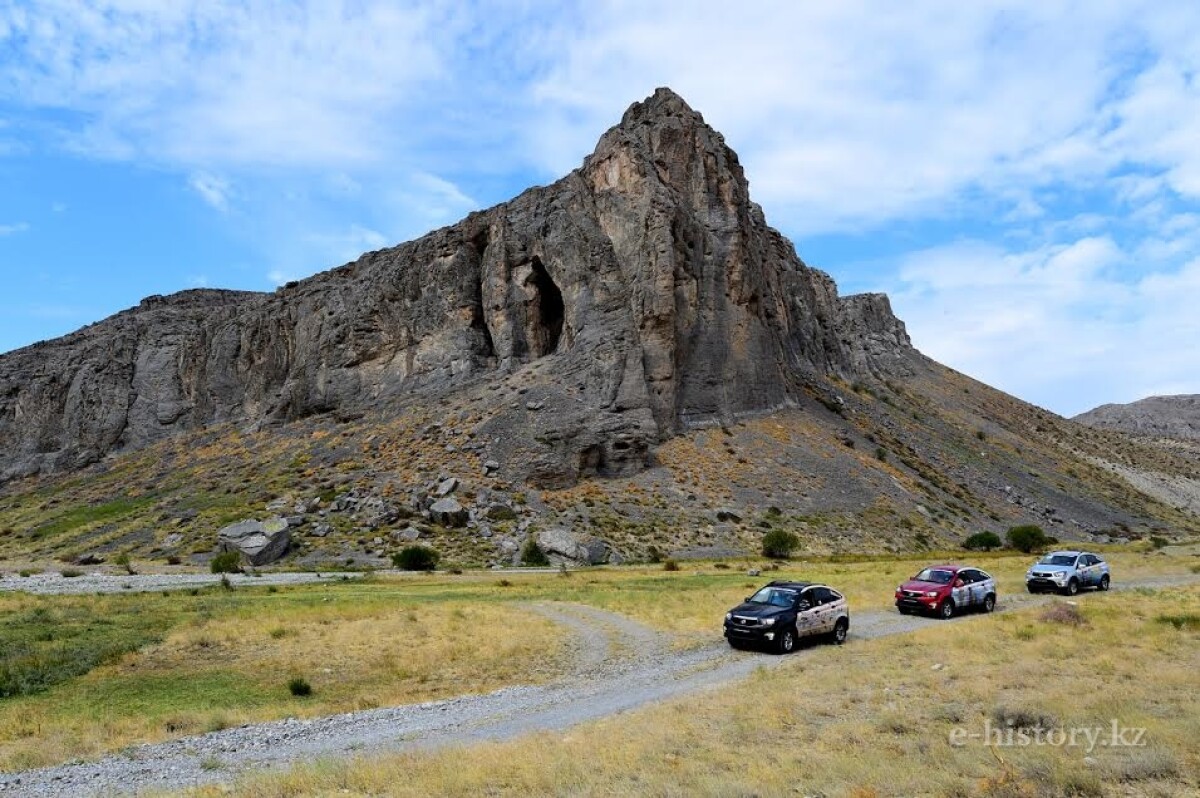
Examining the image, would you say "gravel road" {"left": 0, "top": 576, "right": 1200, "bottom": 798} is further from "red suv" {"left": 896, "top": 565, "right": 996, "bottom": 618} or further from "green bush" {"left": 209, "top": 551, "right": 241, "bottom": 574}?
"green bush" {"left": 209, "top": 551, "right": 241, "bottom": 574}

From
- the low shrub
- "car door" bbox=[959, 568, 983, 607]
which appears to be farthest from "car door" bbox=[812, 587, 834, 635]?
"car door" bbox=[959, 568, 983, 607]

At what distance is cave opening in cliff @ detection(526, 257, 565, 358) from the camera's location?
7806 centimetres

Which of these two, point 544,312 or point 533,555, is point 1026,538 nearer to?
point 533,555

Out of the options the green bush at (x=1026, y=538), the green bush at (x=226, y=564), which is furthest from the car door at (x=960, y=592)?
the green bush at (x=1026, y=538)

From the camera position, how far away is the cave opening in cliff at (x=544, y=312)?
7806cm

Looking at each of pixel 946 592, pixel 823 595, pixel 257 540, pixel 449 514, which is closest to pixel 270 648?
pixel 823 595

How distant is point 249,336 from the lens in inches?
4097

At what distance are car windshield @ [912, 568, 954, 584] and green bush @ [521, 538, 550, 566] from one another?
26502 millimetres

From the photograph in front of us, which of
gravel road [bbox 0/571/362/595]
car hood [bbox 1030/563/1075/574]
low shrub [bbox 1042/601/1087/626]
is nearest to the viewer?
low shrub [bbox 1042/601/1087/626]

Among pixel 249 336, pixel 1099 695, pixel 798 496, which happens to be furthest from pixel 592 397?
pixel 249 336

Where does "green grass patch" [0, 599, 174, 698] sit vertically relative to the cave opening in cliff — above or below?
below

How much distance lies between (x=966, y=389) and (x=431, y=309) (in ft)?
328

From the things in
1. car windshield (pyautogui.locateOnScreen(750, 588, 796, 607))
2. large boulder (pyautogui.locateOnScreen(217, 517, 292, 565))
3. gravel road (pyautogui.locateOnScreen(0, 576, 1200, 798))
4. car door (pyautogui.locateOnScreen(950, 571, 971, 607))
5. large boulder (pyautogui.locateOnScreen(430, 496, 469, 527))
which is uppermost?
large boulder (pyautogui.locateOnScreen(430, 496, 469, 527))

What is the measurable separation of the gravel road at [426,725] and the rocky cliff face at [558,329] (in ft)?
132
